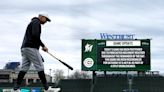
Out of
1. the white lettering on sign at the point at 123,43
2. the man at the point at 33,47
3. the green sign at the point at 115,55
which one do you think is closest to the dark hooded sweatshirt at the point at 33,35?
the man at the point at 33,47

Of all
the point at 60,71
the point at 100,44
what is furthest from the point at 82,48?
the point at 60,71

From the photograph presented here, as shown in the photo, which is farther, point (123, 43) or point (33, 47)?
point (123, 43)

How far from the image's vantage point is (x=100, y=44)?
48875mm

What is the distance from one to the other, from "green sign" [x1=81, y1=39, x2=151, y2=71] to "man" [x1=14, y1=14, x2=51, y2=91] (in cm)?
3682

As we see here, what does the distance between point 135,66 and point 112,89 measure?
3.03 meters

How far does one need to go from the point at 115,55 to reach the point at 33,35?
124ft

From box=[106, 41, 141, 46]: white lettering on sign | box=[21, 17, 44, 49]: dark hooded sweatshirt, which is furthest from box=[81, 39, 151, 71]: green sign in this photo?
box=[21, 17, 44, 49]: dark hooded sweatshirt

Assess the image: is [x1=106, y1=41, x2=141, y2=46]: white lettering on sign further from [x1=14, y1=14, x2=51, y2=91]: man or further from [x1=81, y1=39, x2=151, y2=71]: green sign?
[x1=14, y1=14, x2=51, y2=91]: man

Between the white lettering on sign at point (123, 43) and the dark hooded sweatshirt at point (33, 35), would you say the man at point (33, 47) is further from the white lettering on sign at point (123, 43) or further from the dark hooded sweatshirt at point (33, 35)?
the white lettering on sign at point (123, 43)

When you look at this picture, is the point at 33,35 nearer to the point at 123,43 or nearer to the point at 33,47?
the point at 33,47

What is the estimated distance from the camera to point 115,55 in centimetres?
4900

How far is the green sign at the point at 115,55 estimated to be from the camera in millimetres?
48719

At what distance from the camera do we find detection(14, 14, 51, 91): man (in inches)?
447

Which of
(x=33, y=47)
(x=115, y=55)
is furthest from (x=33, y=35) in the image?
(x=115, y=55)
